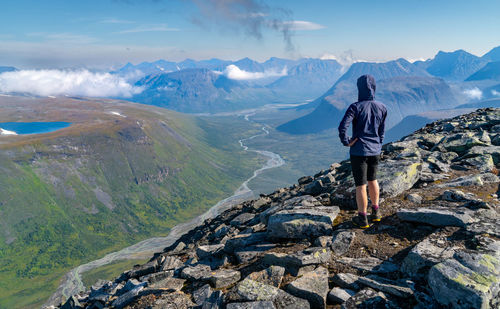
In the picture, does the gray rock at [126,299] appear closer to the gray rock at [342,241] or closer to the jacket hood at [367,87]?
the gray rock at [342,241]

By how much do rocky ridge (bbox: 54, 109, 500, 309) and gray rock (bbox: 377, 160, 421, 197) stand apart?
0.05m

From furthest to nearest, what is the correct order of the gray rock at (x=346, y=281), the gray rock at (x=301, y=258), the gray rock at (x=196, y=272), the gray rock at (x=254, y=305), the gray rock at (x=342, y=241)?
the gray rock at (x=196, y=272) → the gray rock at (x=342, y=241) → the gray rock at (x=301, y=258) → the gray rock at (x=346, y=281) → the gray rock at (x=254, y=305)

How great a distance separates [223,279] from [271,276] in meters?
1.94

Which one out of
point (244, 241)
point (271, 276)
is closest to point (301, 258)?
point (271, 276)

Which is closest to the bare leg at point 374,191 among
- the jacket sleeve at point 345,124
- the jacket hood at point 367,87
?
the jacket sleeve at point 345,124

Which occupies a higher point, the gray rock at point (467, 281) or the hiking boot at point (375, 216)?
the gray rock at point (467, 281)

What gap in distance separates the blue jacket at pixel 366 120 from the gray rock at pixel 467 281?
5389 millimetres

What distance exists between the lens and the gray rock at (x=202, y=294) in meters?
9.66

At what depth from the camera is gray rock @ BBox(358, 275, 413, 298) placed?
7730 millimetres

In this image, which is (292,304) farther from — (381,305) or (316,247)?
(316,247)

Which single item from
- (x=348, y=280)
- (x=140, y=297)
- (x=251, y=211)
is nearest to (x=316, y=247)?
(x=348, y=280)

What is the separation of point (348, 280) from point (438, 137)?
24730mm

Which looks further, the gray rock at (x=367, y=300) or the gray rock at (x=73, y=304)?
the gray rock at (x=73, y=304)

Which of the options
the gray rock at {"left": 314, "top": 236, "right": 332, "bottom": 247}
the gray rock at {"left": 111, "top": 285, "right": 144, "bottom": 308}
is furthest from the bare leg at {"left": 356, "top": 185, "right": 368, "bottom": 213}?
the gray rock at {"left": 111, "top": 285, "right": 144, "bottom": 308}
